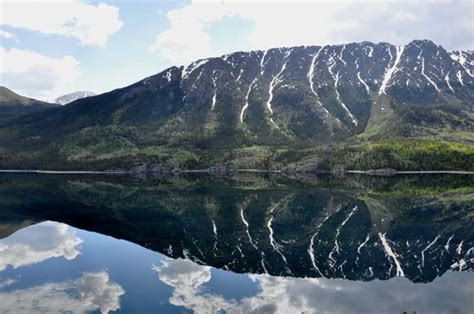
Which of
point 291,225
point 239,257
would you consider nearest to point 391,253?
point 239,257

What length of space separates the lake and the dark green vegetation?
1.17 ft

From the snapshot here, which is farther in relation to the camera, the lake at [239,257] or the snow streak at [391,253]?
the snow streak at [391,253]

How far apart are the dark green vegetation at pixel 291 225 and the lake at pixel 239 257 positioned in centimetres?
36

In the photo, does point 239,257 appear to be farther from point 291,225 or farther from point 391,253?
point 291,225

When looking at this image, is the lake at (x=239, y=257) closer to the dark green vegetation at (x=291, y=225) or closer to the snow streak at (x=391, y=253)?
the snow streak at (x=391, y=253)

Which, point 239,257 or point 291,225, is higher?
point 291,225

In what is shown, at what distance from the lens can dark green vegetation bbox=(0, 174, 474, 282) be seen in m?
77.0

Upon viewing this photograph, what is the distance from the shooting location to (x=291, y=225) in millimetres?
115938

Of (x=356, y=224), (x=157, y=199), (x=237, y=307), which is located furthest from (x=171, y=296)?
(x=157, y=199)

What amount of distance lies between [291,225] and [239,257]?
1524 inches

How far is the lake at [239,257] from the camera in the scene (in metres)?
56.4

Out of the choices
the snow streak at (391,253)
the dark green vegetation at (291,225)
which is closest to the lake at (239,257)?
the snow streak at (391,253)

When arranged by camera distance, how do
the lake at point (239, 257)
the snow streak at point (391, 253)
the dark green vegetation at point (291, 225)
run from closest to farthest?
the lake at point (239, 257), the snow streak at point (391, 253), the dark green vegetation at point (291, 225)

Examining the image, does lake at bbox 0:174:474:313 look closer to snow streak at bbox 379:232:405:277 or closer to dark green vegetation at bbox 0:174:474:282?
snow streak at bbox 379:232:405:277
